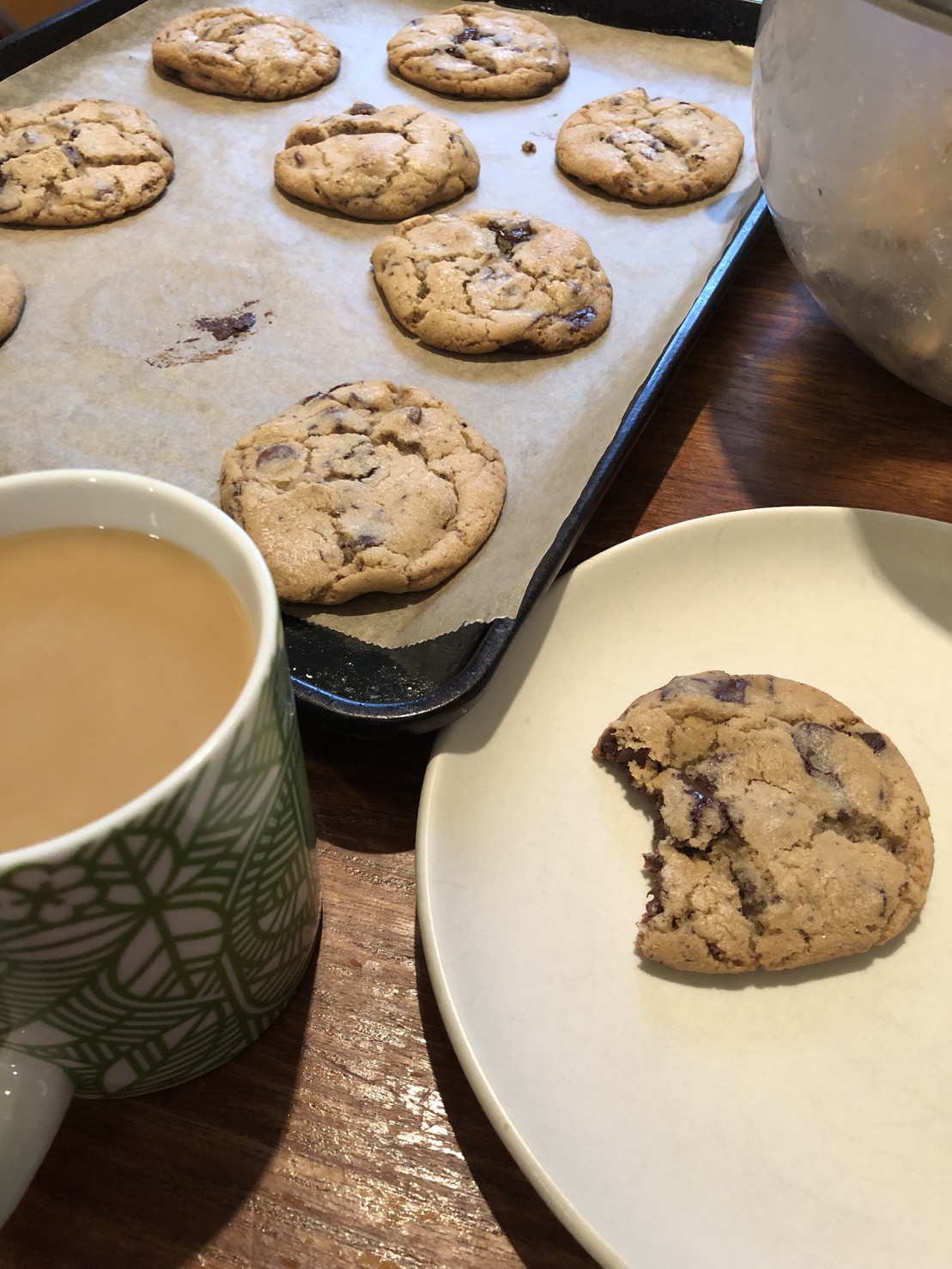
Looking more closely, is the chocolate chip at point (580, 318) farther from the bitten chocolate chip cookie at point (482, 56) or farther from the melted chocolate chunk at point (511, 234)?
the bitten chocolate chip cookie at point (482, 56)

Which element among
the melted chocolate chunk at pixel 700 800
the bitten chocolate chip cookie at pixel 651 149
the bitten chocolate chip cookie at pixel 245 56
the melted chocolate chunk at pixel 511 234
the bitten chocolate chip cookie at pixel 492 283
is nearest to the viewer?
the melted chocolate chunk at pixel 700 800

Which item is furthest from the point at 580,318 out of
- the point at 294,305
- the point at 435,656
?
the point at 435,656

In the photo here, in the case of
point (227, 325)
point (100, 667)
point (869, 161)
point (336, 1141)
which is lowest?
point (336, 1141)

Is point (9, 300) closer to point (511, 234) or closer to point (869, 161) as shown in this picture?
point (511, 234)

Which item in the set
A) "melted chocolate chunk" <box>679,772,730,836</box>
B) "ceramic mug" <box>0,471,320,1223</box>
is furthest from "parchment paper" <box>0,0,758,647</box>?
"ceramic mug" <box>0,471,320,1223</box>

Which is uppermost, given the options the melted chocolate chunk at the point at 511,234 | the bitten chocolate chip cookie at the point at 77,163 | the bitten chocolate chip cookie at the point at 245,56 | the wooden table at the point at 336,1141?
the bitten chocolate chip cookie at the point at 245,56

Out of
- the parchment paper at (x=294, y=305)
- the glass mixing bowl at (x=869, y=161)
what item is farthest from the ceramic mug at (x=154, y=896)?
the glass mixing bowl at (x=869, y=161)

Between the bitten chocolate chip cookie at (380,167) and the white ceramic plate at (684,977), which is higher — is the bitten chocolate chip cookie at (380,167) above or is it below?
above
